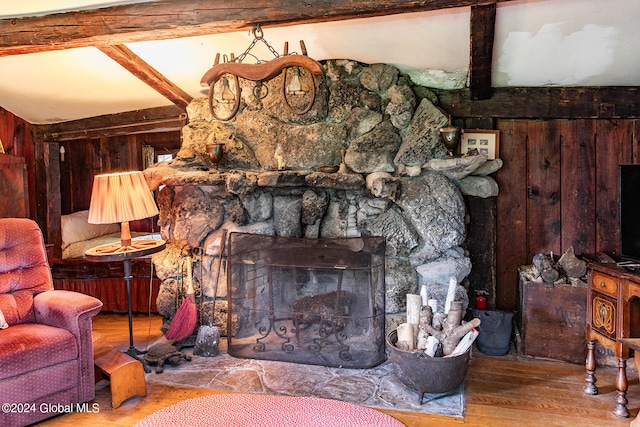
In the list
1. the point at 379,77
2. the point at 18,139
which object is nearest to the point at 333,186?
the point at 379,77

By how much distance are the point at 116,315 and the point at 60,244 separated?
98cm

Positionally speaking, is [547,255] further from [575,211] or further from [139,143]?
[139,143]

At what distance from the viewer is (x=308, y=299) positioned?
11.2 feet

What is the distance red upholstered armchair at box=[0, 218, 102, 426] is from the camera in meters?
2.41

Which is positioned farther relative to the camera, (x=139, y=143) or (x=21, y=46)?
(x=139, y=143)

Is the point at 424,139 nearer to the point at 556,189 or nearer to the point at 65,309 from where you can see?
the point at 556,189

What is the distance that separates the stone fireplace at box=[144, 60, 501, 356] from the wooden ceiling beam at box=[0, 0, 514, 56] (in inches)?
38.5

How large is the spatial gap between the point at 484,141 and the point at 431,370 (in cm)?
183

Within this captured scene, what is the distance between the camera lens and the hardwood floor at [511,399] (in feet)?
8.25

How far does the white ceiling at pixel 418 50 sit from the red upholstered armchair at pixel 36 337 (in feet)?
4.60

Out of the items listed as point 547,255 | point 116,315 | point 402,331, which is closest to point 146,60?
point 116,315

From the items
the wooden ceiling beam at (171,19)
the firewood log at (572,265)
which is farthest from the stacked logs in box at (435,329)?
the wooden ceiling beam at (171,19)

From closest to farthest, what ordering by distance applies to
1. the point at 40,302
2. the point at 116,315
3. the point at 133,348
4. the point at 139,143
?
the point at 40,302 < the point at 133,348 < the point at 116,315 < the point at 139,143

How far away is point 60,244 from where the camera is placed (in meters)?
4.76
